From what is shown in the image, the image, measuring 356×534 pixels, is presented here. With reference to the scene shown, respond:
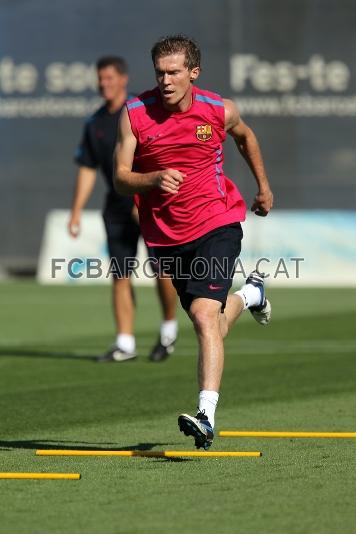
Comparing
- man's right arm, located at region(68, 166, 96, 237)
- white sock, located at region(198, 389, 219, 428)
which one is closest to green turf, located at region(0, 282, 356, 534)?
white sock, located at region(198, 389, 219, 428)

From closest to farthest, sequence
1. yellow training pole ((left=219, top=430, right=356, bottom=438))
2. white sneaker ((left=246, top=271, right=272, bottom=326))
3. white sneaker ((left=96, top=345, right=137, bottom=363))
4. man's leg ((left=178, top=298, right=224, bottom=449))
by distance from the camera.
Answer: man's leg ((left=178, top=298, right=224, bottom=449)) < yellow training pole ((left=219, top=430, right=356, bottom=438)) < white sneaker ((left=246, top=271, right=272, bottom=326)) < white sneaker ((left=96, top=345, right=137, bottom=363))

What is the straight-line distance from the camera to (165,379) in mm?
10055

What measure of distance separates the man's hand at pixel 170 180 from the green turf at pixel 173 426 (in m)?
1.24

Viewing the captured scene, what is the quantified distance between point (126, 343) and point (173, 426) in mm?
3636

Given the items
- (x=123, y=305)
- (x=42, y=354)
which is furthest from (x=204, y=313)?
(x=42, y=354)

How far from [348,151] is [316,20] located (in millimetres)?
2054

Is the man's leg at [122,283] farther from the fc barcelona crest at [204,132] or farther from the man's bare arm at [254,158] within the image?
the fc barcelona crest at [204,132]

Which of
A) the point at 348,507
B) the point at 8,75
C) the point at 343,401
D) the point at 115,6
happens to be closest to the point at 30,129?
the point at 8,75

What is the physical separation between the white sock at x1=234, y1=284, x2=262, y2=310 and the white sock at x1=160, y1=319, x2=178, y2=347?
3299 mm

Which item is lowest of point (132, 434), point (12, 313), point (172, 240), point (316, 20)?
point (12, 313)

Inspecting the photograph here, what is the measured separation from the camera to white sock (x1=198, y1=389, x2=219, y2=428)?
6.49m

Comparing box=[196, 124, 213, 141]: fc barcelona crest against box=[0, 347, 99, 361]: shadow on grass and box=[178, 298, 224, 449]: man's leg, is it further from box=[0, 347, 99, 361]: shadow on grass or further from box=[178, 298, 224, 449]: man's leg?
box=[0, 347, 99, 361]: shadow on grass

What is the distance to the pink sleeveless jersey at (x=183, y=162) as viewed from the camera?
6.89 metres

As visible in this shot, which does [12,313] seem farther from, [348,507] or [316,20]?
[348,507]
